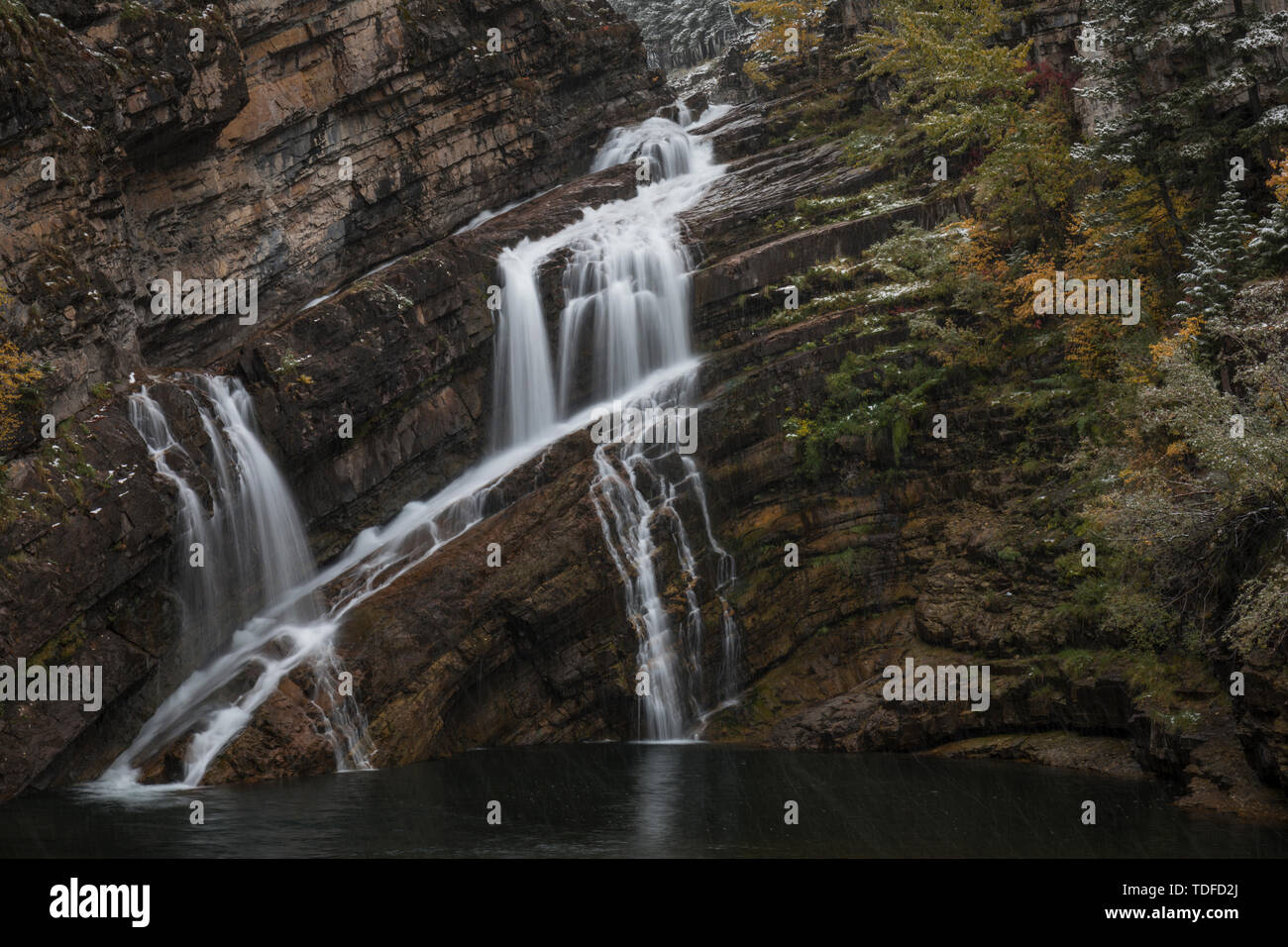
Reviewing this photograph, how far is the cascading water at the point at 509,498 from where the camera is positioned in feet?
81.8

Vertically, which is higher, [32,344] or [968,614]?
[32,344]

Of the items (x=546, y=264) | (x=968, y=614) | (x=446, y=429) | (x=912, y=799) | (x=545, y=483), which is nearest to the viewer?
(x=912, y=799)

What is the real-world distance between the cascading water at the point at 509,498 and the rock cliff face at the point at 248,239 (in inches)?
32.1

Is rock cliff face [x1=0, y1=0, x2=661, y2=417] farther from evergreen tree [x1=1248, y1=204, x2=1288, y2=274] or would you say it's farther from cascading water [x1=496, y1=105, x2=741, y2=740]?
evergreen tree [x1=1248, y1=204, x2=1288, y2=274]

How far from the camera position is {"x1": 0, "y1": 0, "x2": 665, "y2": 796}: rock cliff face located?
24.6 m

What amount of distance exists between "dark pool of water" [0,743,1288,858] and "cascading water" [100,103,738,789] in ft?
9.99

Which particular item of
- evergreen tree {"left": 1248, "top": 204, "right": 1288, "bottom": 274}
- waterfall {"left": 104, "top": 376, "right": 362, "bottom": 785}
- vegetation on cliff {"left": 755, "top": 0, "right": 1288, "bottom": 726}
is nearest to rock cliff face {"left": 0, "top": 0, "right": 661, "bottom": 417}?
waterfall {"left": 104, "top": 376, "right": 362, "bottom": 785}

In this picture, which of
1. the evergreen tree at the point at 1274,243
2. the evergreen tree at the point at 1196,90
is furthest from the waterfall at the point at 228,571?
the evergreen tree at the point at 1196,90

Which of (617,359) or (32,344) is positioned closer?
(32,344)

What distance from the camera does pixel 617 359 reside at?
34094 mm

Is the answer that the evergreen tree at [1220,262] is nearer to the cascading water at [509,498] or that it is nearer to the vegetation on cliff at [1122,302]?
the vegetation on cliff at [1122,302]
